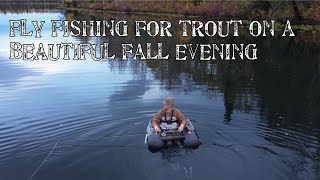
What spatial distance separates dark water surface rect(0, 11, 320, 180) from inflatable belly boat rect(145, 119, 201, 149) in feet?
1.37

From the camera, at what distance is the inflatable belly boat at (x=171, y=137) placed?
1605cm

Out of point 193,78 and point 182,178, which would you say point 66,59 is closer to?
point 193,78

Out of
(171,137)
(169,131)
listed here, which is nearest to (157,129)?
(169,131)

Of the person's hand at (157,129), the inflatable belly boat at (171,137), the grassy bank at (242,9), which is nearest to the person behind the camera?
the inflatable belly boat at (171,137)

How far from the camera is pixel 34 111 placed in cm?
2250

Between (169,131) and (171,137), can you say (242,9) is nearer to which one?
(169,131)

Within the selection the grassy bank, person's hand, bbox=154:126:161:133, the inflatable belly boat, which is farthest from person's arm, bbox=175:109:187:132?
the grassy bank

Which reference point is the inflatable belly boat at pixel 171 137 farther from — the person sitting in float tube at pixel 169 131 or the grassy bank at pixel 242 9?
the grassy bank at pixel 242 9

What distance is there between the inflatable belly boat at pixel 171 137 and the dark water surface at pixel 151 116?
42 cm

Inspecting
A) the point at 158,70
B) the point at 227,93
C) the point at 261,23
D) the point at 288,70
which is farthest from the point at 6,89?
the point at 261,23

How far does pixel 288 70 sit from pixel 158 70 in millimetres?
11890

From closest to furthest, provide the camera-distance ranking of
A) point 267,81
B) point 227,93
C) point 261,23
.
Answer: point 227,93
point 267,81
point 261,23

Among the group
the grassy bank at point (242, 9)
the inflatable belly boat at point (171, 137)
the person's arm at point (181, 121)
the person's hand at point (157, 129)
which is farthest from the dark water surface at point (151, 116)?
the grassy bank at point (242, 9)

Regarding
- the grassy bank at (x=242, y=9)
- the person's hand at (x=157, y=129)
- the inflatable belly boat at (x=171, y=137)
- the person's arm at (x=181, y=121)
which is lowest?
the inflatable belly boat at (x=171, y=137)
